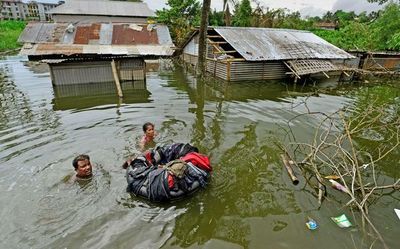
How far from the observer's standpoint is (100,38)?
69.6 ft

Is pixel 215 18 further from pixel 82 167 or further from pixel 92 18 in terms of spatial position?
pixel 82 167

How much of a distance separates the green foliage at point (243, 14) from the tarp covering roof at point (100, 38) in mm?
11766

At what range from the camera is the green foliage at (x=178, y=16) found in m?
29.0

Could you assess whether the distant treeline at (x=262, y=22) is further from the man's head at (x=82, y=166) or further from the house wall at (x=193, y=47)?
the man's head at (x=82, y=166)

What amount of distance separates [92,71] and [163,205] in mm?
10836

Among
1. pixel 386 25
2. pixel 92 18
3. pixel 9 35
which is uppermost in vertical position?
pixel 386 25

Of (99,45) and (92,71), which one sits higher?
(99,45)

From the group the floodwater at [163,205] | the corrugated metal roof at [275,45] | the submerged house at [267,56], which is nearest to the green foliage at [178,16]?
the submerged house at [267,56]

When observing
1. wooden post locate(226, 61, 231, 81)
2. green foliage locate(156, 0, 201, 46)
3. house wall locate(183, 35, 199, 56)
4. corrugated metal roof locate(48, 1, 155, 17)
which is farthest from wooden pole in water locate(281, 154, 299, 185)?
corrugated metal roof locate(48, 1, 155, 17)

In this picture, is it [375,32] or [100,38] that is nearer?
[100,38]

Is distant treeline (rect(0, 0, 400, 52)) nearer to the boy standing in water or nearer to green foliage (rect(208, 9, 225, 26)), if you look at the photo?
green foliage (rect(208, 9, 225, 26))

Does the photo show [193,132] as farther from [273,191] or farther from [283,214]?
[283,214]

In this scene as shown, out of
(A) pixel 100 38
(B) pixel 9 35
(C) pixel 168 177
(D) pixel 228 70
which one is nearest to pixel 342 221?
(C) pixel 168 177

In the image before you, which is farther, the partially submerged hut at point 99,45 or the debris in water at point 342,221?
the partially submerged hut at point 99,45
